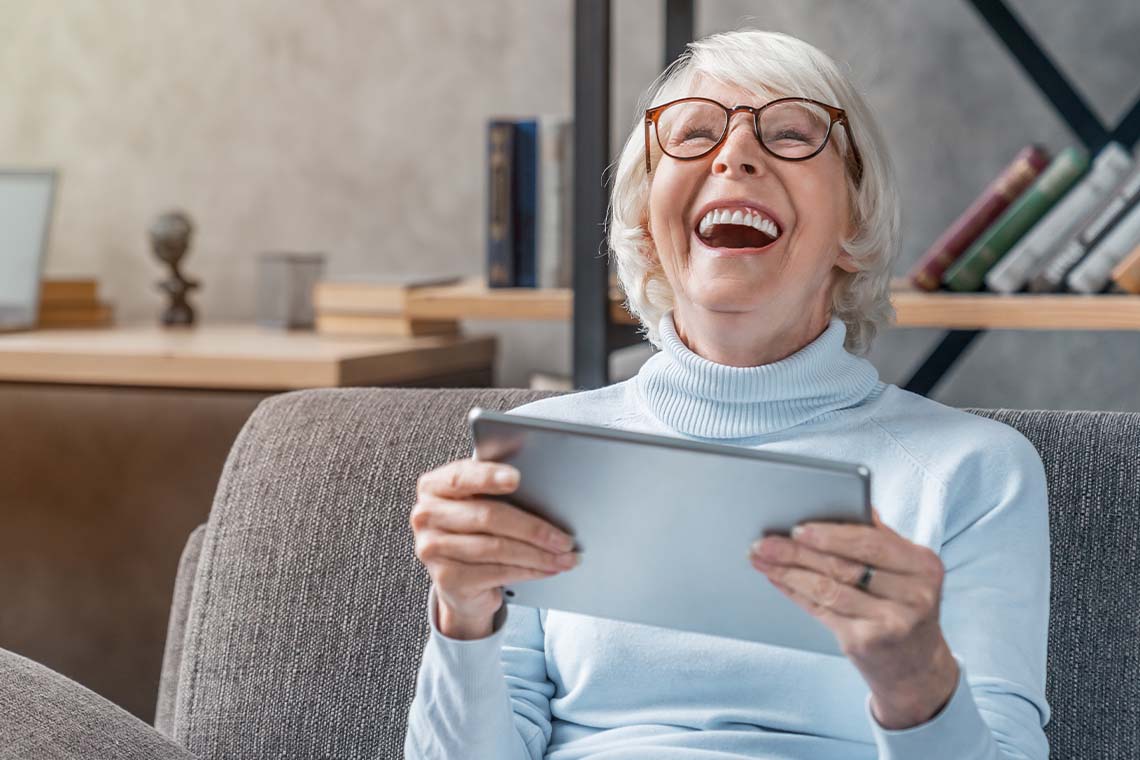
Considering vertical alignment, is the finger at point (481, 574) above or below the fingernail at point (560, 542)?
below

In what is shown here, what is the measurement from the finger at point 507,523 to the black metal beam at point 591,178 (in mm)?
941

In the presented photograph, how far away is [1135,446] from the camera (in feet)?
3.74

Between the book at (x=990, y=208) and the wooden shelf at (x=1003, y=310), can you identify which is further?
the book at (x=990, y=208)

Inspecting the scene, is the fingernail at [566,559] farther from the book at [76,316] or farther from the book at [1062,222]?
the book at [76,316]

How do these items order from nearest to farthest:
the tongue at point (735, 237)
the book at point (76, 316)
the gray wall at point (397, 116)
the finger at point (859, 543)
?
the finger at point (859, 543) → the tongue at point (735, 237) → the gray wall at point (397, 116) → the book at point (76, 316)

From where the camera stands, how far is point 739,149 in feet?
3.64

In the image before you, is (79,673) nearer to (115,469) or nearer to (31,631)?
(31,631)

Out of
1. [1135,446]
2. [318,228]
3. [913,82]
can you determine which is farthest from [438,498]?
[318,228]

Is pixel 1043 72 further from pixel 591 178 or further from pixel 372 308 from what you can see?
pixel 372 308

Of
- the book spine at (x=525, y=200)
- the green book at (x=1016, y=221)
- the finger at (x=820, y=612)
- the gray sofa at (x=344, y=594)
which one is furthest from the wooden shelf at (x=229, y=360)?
the finger at (x=820, y=612)

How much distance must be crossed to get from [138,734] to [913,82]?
5.54ft

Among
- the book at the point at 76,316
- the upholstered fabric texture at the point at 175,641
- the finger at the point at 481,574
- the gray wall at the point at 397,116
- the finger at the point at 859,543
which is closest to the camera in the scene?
the finger at the point at 859,543

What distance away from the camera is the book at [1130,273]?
1708mm

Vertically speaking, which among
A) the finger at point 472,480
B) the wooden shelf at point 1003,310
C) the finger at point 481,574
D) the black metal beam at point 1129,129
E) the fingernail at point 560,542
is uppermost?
the black metal beam at point 1129,129
